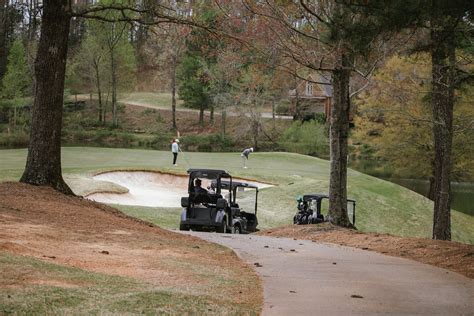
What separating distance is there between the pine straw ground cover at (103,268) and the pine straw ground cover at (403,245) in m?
3.45

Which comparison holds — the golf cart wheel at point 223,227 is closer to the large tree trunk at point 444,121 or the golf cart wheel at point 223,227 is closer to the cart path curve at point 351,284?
the cart path curve at point 351,284

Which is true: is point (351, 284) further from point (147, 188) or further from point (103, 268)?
point (147, 188)

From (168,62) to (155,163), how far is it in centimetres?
3591

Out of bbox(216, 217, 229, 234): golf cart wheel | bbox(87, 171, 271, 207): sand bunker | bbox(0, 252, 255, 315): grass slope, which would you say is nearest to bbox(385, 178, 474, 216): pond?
bbox(87, 171, 271, 207): sand bunker

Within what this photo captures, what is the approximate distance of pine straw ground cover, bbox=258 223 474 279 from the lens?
35.1 feet

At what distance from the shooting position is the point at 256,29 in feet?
53.1

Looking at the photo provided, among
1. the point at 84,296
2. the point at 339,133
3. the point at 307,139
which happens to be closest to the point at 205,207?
the point at 339,133

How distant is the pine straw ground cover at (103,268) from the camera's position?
19.1 ft

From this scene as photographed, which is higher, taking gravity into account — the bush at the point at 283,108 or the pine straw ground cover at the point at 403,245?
the bush at the point at 283,108

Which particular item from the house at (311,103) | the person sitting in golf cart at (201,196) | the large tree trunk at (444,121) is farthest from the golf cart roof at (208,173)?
the house at (311,103)

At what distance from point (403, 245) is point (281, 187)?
1777 cm

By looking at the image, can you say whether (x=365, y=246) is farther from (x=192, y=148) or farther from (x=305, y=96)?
(x=305, y=96)

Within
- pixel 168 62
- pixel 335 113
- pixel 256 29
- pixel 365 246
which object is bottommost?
pixel 365 246

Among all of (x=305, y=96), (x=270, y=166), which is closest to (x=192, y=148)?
(x=305, y=96)
